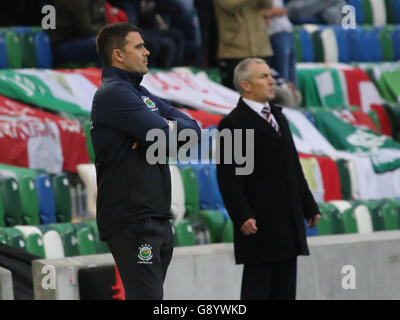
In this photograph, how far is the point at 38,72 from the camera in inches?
Answer: 434

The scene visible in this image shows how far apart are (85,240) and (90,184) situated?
32.7 inches

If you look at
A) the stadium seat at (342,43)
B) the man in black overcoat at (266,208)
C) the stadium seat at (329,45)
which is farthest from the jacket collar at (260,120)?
the stadium seat at (342,43)

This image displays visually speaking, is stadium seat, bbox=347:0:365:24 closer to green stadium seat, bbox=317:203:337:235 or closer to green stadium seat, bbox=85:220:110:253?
green stadium seat, bbox=317:203:337:235

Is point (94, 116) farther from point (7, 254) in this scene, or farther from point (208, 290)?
point (208, 290)

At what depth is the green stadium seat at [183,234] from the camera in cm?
870

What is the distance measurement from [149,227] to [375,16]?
11198 millimetres

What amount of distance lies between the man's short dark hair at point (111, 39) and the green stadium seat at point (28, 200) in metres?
3.26

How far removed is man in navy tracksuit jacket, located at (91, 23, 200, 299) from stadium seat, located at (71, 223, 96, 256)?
285 cm

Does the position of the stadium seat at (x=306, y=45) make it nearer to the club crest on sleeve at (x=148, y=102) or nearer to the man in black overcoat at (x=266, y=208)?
the man in black overcoat at (x=266, y=208)

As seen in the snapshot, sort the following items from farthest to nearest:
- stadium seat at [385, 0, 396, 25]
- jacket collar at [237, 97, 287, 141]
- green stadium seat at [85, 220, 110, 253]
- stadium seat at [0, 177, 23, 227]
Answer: stadium seat at [385, 0, 396, 25]
stadium seat at [0, 177, 23, 227]
green stadium seat at [85, 220, 110, 253]
jacket collar at [237, 97, 287, 141]

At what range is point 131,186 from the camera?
5395 mm

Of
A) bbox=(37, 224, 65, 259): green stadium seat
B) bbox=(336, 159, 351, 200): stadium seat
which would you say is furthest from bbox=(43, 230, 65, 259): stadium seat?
bbox=(336, 159, 351, 200): stadium seat

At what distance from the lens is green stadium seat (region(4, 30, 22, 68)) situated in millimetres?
11617
